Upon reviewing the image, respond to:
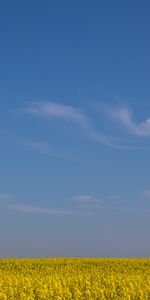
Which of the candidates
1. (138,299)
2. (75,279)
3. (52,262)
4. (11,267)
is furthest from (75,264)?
(138,299)

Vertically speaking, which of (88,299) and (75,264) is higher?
(75,264)

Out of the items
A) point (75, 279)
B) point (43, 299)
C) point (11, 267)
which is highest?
point (11, 267)

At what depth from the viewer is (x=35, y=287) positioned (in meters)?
26.7

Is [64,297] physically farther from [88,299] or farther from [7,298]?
[7,298]

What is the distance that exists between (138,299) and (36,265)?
90.5 feet

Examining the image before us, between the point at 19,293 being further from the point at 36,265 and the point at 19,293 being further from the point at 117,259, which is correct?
the point at 117,259

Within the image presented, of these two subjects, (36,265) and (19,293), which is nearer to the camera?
(19,293)

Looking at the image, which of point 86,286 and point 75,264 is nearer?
point 86,286

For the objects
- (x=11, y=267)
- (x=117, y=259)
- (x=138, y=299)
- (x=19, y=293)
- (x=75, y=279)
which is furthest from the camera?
(x=117, y=259)

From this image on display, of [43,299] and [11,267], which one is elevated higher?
[11,267]

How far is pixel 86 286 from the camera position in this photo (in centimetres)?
2712

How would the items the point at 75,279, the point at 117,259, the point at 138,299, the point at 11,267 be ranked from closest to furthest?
the point at 138,299 < the point at 75,279 < the point at 11,267 < the point at 117,259

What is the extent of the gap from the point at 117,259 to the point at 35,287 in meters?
32.5

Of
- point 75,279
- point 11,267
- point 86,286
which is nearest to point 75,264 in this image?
point 11,267
